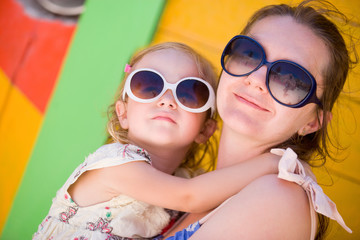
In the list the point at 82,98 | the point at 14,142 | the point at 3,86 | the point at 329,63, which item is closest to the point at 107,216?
the point at 329,63

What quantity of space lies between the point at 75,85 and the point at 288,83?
207 centimetres

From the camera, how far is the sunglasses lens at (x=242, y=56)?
181 cm

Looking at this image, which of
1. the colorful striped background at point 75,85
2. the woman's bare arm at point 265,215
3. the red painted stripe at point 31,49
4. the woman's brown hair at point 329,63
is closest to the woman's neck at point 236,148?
the woman's brown hair at point 329,63

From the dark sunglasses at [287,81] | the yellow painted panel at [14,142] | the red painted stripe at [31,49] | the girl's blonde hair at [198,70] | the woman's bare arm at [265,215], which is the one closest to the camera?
the woman's bare arm at [265,215]

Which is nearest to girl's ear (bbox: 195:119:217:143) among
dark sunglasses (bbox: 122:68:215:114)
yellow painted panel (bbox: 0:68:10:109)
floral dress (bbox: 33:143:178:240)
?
dark sunglasses (bbox: 122:68:215:114)

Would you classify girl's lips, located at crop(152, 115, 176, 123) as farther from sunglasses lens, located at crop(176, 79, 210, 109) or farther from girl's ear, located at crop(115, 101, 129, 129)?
girl's ear, located at crop(115, 101, 129, 129)

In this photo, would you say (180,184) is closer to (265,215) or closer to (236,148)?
(236,148)

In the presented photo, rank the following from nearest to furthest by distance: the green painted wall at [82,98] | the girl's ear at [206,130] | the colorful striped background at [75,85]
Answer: the girl's ear at [206,130] → the colorful striped background at [75,85] → the green painted wall at [82,98]

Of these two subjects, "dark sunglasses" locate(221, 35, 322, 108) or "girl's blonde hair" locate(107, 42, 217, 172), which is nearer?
"dark sunglasses" locate(221, 35, 322, 108)

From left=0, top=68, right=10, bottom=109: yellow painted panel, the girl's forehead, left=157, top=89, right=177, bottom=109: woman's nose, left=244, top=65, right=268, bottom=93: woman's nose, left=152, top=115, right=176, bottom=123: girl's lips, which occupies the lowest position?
left=0, top=68, right=10, bottom=109: yellow painted panel

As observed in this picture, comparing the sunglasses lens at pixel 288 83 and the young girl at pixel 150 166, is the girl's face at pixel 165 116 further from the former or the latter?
the sunglasses lens at pixel 288 83

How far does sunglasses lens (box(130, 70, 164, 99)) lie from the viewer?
2152 millimetres

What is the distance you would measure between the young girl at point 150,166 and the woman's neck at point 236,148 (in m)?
0.19

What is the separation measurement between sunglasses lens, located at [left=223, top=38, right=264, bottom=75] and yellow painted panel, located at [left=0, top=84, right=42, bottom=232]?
2152mm
